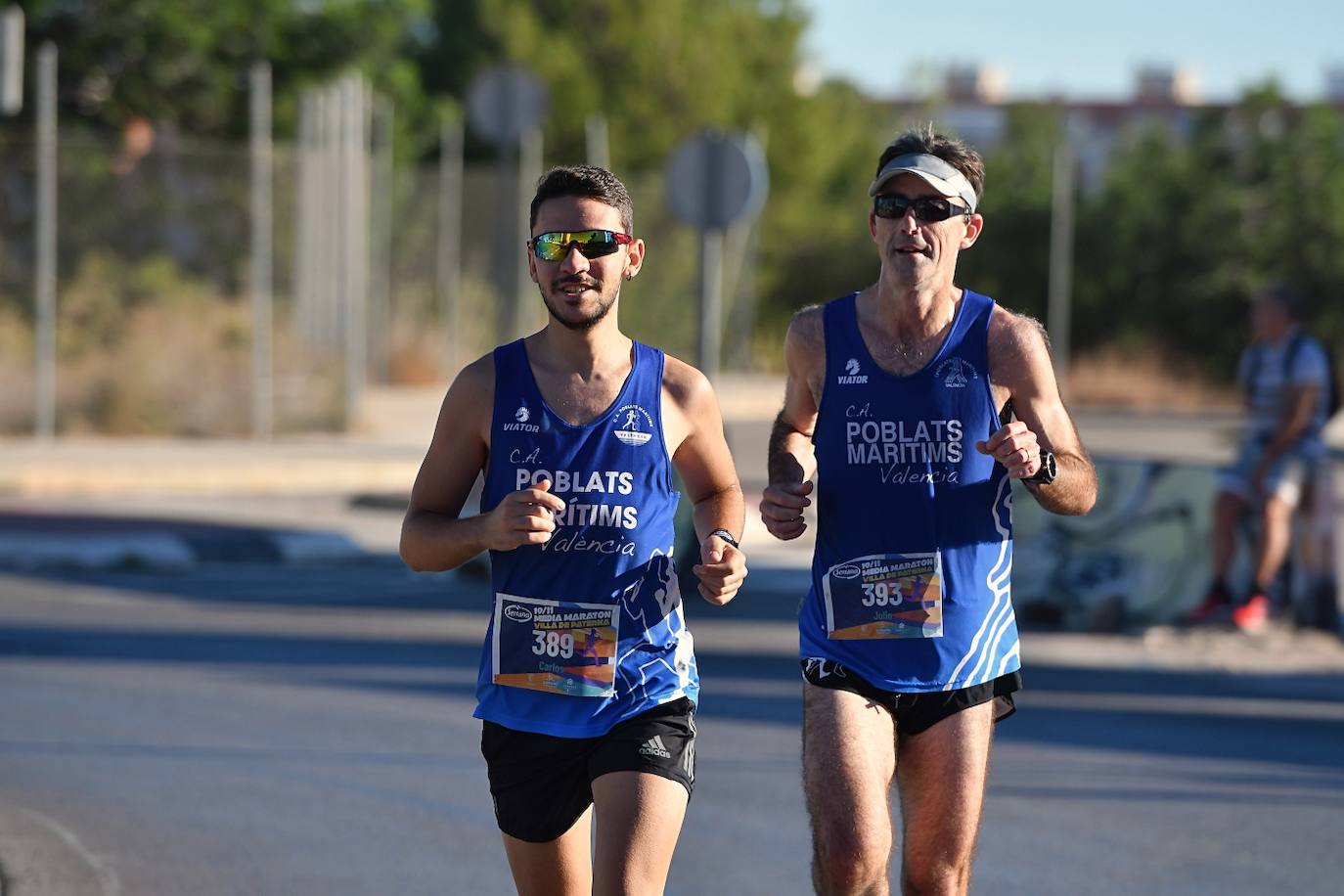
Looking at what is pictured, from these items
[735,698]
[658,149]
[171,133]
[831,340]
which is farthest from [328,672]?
[658,149]

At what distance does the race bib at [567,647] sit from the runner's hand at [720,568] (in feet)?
0.65

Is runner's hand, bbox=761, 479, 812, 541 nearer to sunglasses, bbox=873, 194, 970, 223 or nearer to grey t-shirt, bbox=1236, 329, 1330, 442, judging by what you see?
sunglasses, bbox=873, 194, 970, 223

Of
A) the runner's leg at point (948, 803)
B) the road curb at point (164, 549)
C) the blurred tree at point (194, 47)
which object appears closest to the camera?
the runner's leg at point (948, 803)

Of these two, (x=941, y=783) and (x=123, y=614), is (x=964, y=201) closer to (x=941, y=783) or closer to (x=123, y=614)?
(x=941, y=783)

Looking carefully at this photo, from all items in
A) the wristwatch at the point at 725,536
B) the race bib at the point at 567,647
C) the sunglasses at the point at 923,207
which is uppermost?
the sunglasses at the point at 923,207

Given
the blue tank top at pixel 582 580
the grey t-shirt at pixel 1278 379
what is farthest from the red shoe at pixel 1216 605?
the blue tank top at pixel 582 580

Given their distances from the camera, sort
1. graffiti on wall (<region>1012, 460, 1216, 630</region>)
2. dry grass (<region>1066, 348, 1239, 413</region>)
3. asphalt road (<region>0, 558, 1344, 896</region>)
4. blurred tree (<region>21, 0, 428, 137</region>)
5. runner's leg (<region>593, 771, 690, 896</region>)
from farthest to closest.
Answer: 1. dry grass (<region>1066, 348, 1239, 413</region>)
2. blurred tree (<region>21, 0, 428, 137</region>)
3. graffiti on wall (<region>1012, 460, 1216, 630</region>)
4. asphalt road (<region>0, 558, 1344, 896</region>)
5. runner's leg (<region>593, 771, 690, 896</region>)

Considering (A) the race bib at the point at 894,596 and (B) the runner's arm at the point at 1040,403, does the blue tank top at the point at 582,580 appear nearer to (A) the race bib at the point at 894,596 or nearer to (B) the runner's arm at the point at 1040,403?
(A) the race bib at the point at 894,596

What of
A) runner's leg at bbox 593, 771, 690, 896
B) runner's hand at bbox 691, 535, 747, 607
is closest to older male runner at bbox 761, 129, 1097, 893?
runner's hand at bbox 691, 535, 747, 607

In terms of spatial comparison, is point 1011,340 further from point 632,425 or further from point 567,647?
point 567,647

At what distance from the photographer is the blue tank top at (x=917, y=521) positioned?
482cm

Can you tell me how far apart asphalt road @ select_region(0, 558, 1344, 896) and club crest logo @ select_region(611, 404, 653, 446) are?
2.46 meters

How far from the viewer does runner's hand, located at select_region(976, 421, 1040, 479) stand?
15.1 ft

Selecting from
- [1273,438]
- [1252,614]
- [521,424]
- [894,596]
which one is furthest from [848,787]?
[1252,614]
